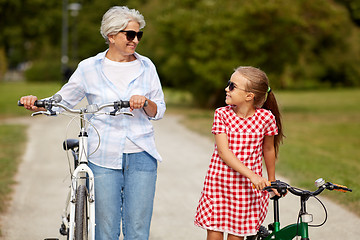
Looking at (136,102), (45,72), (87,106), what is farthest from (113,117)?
(45,72)

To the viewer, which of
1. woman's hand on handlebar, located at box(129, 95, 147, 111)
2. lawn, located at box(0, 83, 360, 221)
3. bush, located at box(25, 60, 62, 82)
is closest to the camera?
woman's hand on handlebar, located at box(129, 95, 147, 111)

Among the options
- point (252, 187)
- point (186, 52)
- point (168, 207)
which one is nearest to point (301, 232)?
point (252, 187)

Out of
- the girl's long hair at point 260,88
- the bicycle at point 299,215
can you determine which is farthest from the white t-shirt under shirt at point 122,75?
the bicycle at point 299,215

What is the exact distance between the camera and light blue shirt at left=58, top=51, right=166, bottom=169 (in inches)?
148

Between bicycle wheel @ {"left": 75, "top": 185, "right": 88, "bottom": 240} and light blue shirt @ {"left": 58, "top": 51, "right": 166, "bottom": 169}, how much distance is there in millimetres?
215

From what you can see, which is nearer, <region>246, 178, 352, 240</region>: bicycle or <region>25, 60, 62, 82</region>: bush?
<region>246, 178, 352, 240</region>: bicycle

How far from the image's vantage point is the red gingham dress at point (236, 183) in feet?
12.0

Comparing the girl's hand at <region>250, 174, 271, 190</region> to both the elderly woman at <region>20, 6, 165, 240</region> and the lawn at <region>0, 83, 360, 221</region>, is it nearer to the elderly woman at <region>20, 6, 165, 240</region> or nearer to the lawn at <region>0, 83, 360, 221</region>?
the elderly woman at <region>20, 6, 165, 240</region>

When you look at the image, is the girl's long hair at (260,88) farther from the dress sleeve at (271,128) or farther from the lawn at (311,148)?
the lawn at (311,148)

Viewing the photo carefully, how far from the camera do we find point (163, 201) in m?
7.13

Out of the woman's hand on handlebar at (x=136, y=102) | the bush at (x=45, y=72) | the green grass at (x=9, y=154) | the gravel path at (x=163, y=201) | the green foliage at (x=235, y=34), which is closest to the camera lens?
the woman's hand on handlebar at (x=136, y=102)

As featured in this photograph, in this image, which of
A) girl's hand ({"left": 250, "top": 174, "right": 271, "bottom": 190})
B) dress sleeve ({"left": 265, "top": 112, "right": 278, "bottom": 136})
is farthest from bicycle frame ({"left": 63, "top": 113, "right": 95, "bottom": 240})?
dress sleeve ({"left": 265, "top": 112, "right": 278, "bottom": 136})

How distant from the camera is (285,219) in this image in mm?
6188

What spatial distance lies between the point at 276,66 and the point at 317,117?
105 inches
